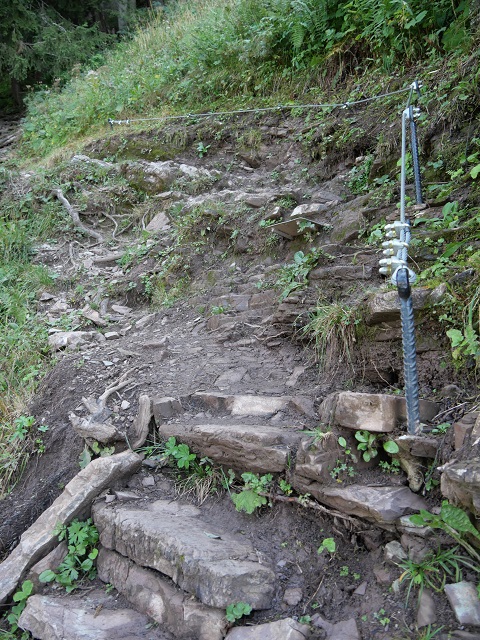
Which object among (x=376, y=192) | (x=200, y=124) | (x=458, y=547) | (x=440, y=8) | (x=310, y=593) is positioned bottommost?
(x=310, y=593)

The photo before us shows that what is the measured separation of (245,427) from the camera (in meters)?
3.52

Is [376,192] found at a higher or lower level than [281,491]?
higher

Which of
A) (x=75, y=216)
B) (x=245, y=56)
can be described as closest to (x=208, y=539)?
(x=75, y=216)

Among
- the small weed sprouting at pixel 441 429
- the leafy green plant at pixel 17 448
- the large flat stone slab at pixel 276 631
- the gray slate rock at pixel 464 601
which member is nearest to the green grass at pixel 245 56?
the small weed sprouting at pixel 441 429

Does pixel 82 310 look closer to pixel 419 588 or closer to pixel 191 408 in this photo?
pixel 191 408

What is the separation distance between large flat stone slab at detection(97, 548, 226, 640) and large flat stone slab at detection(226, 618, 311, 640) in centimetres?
12

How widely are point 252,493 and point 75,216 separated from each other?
20.5 feet

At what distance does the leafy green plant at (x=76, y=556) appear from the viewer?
334 cm

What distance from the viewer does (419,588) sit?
2.43 meters

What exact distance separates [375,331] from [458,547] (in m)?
1.52

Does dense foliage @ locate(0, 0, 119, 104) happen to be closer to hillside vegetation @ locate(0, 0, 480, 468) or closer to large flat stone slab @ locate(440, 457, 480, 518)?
hillside vegetation @ locate(0, 0, 480, 468)

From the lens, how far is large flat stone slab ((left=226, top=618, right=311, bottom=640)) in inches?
96.8

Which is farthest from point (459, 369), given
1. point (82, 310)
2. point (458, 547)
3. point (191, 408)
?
point (82, 310)

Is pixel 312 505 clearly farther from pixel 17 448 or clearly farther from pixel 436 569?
pixel 17 448
